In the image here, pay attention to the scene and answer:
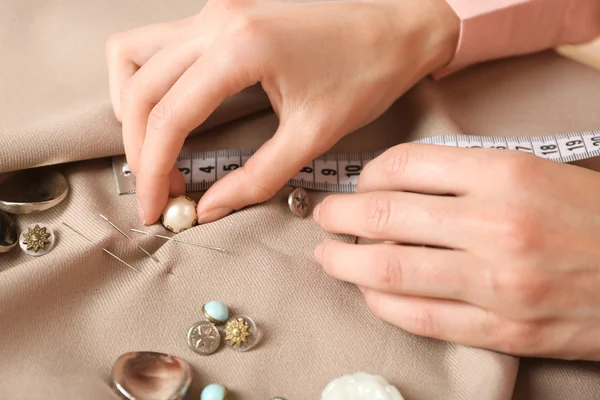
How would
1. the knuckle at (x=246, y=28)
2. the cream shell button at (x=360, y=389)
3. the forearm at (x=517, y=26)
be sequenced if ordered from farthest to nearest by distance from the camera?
the forearm at (x=517, y=26) → the knuckle at (x=246, y=28) → the cream shell button at (x=360, y=389)

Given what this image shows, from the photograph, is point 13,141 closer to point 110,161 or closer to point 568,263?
point 110,161

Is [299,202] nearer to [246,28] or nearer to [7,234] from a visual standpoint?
[246,28]

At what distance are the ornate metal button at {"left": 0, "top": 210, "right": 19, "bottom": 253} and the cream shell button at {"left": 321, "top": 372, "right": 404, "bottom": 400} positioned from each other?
64cm

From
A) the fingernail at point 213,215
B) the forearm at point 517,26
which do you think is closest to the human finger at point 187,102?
the fingernail at point 213,215

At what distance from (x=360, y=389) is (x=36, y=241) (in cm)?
66

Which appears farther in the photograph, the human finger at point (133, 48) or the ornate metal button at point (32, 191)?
the human finger at point (133, 48)

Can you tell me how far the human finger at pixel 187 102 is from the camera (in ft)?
3.39

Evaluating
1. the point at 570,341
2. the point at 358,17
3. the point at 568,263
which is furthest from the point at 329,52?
the point at 570,341

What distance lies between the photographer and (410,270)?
926mm

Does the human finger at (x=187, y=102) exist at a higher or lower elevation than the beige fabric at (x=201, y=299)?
higher

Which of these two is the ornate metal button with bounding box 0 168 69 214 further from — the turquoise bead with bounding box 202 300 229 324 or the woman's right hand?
the turquoise bead with bounding box 202 300 229 324

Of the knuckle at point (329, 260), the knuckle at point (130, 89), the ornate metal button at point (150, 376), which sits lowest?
the ornate metal button at point (150, 376)

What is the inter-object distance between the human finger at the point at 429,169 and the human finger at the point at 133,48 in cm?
55

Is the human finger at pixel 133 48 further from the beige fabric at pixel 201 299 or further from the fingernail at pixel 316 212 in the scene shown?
the fingernail at pixel 316 212
